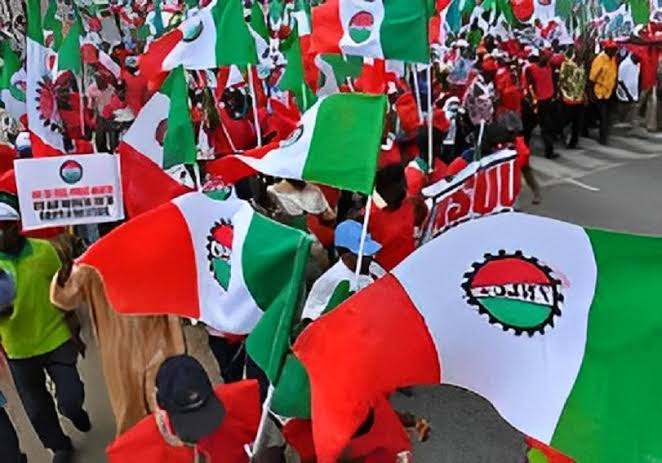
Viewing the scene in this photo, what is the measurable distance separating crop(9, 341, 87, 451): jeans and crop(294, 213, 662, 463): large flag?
2.26 meters

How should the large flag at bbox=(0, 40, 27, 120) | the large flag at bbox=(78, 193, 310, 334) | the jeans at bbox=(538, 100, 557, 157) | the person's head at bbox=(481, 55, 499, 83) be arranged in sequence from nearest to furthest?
the large flag at bbox=(78, 193, 310, 334)
the large flag at bbox=(0, 40, 27, 120)
the person's head at bbox=(481, 55, 499, 83)
the jeans at bbox=(538, 100, 557, 157)

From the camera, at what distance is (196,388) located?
10.2 feet

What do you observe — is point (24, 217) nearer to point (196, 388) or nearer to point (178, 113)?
point (178, 113)

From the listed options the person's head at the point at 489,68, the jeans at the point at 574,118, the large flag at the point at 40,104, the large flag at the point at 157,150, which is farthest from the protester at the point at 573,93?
the large flag at the point at 157,150

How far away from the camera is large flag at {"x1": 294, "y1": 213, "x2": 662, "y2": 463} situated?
2643 mm

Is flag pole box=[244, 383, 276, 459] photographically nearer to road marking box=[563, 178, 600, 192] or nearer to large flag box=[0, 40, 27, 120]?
large flag box=[0, 40, 27, 120]

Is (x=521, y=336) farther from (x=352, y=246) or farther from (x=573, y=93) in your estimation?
(x=573, y=93)

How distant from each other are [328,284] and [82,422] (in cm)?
213

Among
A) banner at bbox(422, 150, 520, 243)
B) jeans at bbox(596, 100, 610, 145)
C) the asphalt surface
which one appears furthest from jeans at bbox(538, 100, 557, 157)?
banner at bbox(422, 150, 520, 243)

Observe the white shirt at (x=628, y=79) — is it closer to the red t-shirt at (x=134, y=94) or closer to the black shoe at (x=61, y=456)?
the red t-shirt at (x=134, y=94)

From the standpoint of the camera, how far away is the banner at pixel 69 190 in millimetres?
4785

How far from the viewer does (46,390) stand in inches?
191

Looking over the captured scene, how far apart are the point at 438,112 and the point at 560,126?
15.2 ft

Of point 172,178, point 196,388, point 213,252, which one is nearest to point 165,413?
point 196,388
